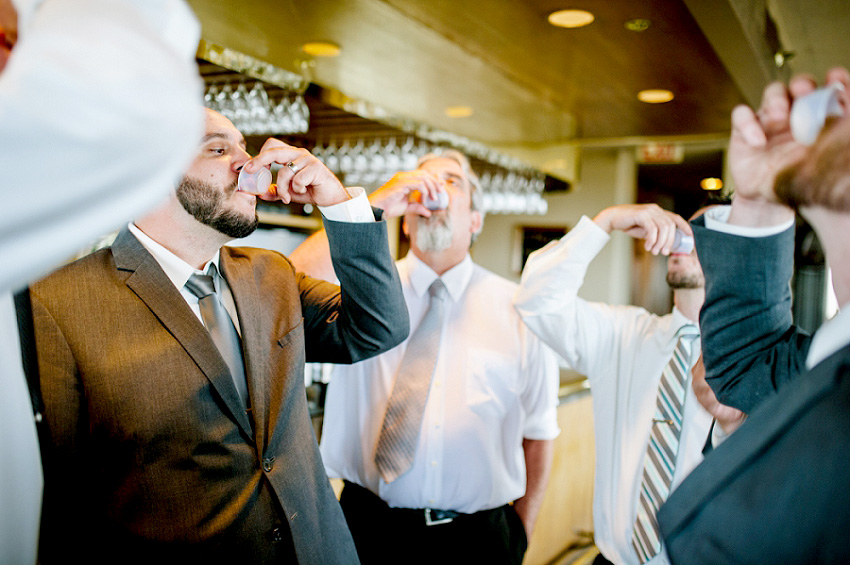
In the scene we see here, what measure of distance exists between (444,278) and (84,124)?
5.67ft

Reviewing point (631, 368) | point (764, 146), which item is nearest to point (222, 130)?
point (764, 146)

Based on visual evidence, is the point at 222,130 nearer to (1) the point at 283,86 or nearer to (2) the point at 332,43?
(1) the point at 283,86

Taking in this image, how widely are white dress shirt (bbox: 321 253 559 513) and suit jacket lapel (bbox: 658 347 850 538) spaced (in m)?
1.16

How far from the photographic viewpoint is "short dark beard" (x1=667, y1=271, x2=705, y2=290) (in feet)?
5.82

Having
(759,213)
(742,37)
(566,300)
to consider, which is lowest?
(566,300)

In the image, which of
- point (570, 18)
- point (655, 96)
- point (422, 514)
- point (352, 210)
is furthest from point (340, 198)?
point (655, 96)

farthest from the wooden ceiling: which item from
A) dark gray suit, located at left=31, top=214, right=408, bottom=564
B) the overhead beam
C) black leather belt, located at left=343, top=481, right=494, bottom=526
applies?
black leather belt, located at left=343, top=481, right=494, bottom=526

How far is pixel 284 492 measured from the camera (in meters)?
1.14

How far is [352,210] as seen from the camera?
1251mm

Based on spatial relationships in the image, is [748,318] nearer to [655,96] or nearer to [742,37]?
[742,37]

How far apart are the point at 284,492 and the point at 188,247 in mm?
526

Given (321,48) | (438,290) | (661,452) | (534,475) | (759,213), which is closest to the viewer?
(759,213)

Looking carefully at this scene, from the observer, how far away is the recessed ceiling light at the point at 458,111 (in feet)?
13.1

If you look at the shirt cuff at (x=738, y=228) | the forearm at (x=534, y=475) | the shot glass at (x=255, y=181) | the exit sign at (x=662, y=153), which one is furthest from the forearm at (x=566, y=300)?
the exit sign at (x=662, y=153)
